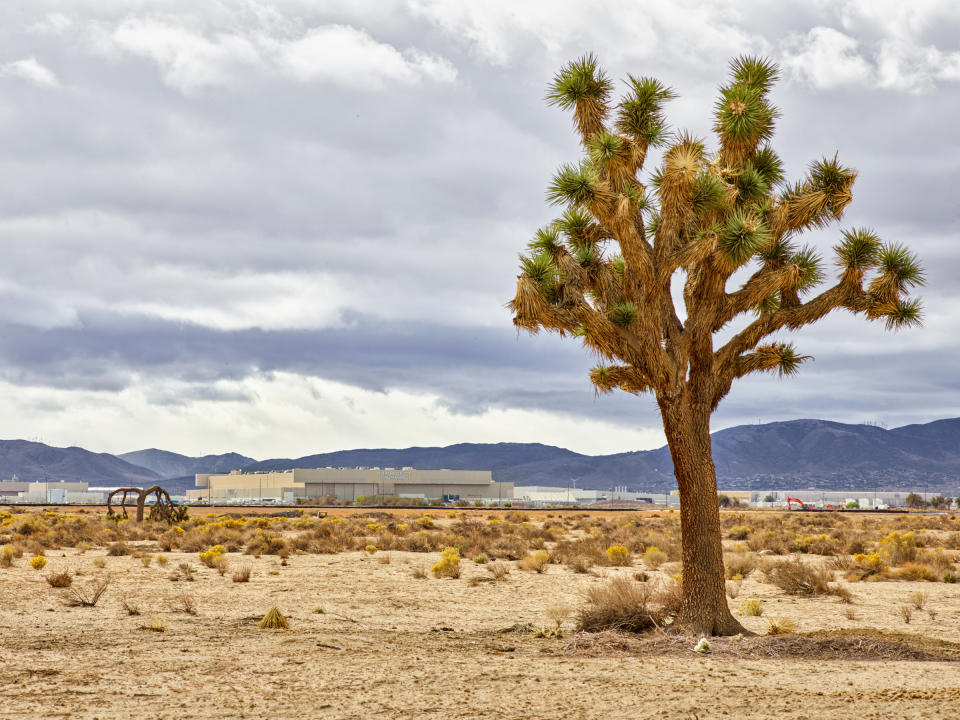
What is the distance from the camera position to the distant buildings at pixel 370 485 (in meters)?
128

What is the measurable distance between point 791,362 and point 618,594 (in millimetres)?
4848

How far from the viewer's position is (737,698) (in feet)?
33.1

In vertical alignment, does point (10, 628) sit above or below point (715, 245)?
below

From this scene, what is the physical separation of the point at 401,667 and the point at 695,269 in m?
7.55

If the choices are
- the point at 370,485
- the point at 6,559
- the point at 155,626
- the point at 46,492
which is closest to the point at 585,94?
the point at 155,626

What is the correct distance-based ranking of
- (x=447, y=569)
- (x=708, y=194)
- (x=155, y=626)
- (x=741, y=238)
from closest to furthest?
(x=741, y=238) → (x=708, y=194) → (x=155, y=626) → (x=447, y=569)

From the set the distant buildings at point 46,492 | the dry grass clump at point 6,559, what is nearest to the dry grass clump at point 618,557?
the dry grass clump at point 6,559

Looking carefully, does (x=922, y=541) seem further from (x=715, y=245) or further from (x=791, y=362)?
(x=715, y=245)

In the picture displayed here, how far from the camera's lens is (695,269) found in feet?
49.3

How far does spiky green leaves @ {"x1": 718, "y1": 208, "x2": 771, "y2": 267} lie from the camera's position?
13508 millimetres

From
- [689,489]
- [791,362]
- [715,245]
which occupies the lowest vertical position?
[689,489]

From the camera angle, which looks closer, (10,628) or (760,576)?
(10,628)

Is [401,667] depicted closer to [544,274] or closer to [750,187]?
[544,274]

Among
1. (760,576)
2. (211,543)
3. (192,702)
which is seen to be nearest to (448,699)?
(192,702)
